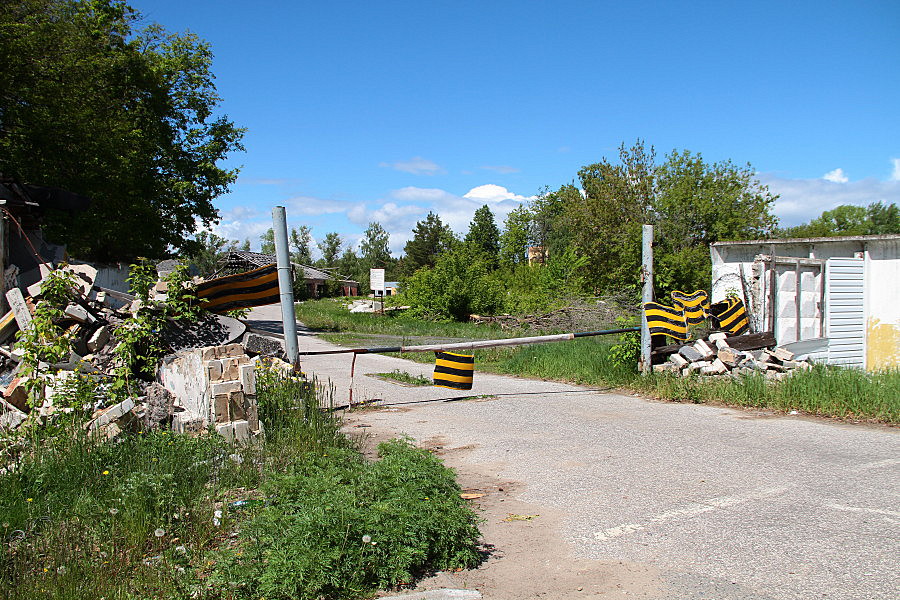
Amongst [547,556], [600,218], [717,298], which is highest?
[600,218]

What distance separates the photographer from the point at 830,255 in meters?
14.5

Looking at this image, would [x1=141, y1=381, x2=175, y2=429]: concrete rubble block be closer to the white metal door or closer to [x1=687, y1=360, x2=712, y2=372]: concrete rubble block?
[x1=687, y1=360, x2=712, y2=372]: concrete rubble block

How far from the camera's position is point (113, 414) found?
6.92 meters

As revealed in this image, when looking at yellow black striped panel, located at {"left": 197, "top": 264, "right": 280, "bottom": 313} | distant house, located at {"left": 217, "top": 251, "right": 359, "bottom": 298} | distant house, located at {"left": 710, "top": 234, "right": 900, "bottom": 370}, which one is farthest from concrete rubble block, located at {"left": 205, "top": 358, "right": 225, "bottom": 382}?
distant house, located at {"left": 217, "top": 251, "right": 359, "bottom": 298}

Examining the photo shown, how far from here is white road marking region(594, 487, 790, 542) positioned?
5.15 meters

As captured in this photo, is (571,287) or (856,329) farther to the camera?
(571,287)

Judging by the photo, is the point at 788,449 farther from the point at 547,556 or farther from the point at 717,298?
the point at 717,298

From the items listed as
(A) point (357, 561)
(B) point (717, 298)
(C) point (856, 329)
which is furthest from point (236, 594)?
(C) point (856, 329)

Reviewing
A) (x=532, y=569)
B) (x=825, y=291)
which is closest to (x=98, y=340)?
(x=532, y=569)

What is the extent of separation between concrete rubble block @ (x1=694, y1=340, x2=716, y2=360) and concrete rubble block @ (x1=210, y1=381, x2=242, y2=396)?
28.0 ft

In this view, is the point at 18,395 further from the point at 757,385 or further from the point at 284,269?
the point at 757,385

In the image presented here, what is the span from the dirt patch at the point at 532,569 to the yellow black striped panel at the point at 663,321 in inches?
283

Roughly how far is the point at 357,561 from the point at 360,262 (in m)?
117

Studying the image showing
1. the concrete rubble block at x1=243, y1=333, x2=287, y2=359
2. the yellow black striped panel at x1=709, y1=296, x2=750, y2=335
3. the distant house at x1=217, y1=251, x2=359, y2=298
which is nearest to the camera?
the concrete rubble block at x1=243, y1=333, x2=287, y2=359
